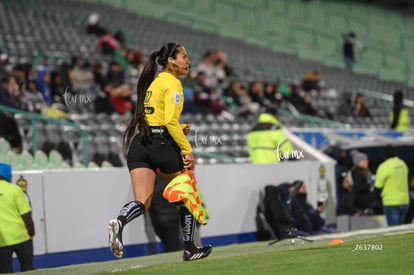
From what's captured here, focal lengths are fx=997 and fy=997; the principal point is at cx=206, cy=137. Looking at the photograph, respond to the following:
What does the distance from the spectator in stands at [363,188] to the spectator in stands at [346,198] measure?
8cm

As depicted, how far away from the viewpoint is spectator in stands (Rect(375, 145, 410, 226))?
16.1 meters

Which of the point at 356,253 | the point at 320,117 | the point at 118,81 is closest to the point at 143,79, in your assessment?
the point at 356,253

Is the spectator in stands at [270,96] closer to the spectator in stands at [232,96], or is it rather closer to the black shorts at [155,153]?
the spectator in stands at [232,96]

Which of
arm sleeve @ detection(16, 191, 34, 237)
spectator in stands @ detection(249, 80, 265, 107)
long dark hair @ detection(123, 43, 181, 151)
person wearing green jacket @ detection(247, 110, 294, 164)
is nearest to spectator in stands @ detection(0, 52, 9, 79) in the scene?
person wearing green jacket @ detection(247, 110, 294, 164)

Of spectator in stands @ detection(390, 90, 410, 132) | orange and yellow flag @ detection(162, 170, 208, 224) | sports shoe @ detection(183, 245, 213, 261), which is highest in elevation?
spectator in stands @ detection(390, 90, 410, 132)

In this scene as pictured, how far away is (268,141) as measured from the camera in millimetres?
16891

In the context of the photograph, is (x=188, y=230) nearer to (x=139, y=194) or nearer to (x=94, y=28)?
(x=139, y=194)

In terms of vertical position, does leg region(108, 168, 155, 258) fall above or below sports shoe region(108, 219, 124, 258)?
above

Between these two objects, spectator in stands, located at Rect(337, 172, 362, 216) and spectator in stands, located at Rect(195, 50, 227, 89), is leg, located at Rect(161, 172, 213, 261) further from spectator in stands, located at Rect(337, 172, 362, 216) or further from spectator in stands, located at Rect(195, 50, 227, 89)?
spectator in stands, located at Rect(195, 50, 227, 89)

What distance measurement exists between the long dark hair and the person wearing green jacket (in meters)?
6.58

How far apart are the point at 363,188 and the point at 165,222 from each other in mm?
4513

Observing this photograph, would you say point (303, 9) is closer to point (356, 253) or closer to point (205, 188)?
point (205, 188)

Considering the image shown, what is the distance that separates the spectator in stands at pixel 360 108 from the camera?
27.6m

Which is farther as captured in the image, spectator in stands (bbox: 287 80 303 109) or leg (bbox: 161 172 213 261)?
spectator in stands (bbox: 287 80 303 109)
